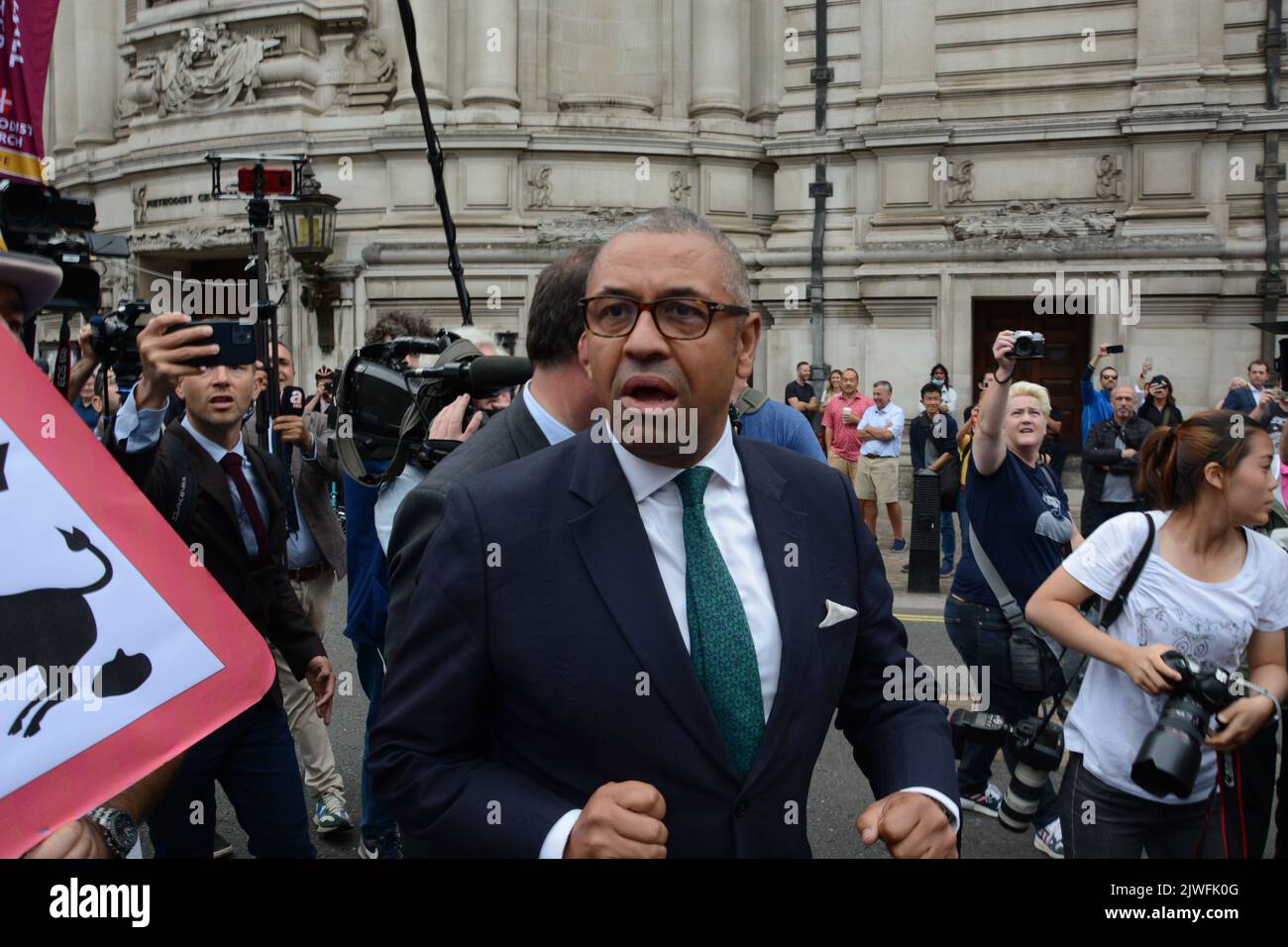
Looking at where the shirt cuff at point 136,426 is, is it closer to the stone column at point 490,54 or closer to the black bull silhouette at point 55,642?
the black bull silhouette at point 55,642

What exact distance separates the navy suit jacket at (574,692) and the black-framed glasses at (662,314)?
0.82ft

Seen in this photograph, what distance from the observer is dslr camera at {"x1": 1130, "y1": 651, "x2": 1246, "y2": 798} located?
9.44ft

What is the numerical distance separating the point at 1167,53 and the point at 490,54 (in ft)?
32.6

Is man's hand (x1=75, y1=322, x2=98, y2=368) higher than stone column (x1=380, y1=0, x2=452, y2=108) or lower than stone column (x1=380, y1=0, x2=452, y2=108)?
lower

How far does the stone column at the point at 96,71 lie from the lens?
65.3 feet

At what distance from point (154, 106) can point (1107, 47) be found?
15.7 meters

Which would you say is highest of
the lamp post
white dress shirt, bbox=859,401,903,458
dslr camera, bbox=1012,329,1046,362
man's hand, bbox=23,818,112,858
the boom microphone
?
the lamp post

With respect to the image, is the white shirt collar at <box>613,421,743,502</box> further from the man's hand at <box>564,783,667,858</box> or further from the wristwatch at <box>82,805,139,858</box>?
the wristwatch at <box>82,805,139,858</box>

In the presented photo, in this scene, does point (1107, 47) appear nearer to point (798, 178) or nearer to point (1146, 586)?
point (798, 178)

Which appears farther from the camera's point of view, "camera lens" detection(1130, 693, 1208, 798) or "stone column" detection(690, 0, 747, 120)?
"stone column" detection(690, 0, 747, 120)

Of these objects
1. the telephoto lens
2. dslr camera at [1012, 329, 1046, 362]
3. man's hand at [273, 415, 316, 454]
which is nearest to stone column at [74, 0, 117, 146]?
man's hand at [273, 415, 316, 454]

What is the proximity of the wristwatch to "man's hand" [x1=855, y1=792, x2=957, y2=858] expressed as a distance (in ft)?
3.71

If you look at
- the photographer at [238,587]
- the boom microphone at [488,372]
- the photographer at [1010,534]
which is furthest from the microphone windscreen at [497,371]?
the photographer at [1010,534]

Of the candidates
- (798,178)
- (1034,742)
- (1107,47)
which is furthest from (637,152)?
(1034,742)
